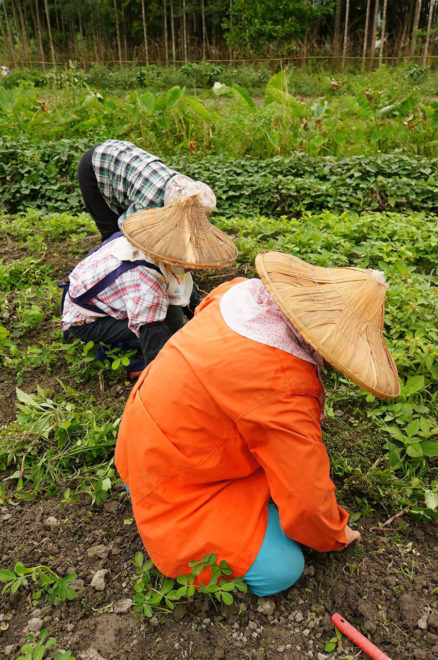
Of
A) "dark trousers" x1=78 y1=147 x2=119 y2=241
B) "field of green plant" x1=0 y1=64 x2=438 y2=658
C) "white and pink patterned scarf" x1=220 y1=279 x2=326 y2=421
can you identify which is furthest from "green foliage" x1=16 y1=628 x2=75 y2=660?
"dark trousers" x1=78 y1=147 x2=119 y2=241

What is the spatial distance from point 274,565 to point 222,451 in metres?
0.39

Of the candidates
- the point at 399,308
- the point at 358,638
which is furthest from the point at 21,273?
the point at 358,638

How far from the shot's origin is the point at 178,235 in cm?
213

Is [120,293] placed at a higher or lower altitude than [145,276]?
lower

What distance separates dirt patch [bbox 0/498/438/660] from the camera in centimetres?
155

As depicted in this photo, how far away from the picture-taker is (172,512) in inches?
61.0

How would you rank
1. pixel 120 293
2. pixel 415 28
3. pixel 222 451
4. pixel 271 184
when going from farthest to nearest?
pixel 415 28, pixel 271 184, pixel 120 293, pixel 222 451

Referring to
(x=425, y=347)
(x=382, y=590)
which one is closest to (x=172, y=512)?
(x=382, y=590)

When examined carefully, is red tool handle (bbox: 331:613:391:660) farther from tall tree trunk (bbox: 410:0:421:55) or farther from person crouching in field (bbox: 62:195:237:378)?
tall tree trunk (bbox: 410:0:421:55)

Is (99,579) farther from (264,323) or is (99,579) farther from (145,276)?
(145,276)

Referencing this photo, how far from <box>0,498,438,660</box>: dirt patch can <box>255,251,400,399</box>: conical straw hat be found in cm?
74

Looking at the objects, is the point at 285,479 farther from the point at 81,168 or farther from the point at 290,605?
the point at 81,168

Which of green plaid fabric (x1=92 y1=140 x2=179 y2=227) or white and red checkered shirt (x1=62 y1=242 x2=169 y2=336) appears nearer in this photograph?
white and red checkered shirt (x1=62 y1=242 x2=169 y2=336)

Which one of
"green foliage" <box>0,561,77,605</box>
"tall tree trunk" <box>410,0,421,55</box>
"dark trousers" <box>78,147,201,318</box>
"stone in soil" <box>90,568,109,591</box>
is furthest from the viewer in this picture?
"tall tree trunk" <box>410,0,421,55</box>
